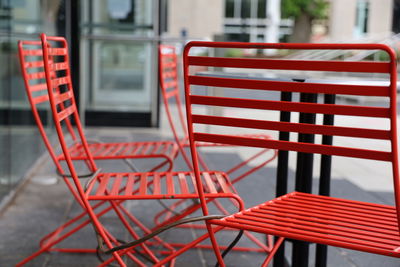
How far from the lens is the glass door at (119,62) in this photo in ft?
21.7

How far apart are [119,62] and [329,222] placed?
5357 mm

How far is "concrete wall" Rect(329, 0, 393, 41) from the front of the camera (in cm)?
2784

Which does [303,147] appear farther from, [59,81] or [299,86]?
[59,81]

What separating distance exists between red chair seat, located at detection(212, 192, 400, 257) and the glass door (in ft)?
15.8

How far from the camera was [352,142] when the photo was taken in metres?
6.05

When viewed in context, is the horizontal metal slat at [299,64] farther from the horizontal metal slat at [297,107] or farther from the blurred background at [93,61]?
the blurred background at [93,61]

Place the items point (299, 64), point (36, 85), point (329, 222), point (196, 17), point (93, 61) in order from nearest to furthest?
point (299, 64)
point (329, 222)
point (36, 85)
point (93, 61)
point (196, 17)

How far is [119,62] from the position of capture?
268 inches

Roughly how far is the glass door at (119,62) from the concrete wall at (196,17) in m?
20.3

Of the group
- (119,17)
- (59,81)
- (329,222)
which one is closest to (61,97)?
(59,81)

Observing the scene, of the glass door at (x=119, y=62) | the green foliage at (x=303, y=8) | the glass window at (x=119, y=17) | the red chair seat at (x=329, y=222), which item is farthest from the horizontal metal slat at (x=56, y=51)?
the green foliage at (x=303, y=8)

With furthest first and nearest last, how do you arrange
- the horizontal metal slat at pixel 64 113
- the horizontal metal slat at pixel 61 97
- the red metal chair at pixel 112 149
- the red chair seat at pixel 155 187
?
the red metal chair at pixel 112 149, the horizontal metal slat at pixel 61 97, the horizontal metal slat at pixel 64 113, the red chair seat at pixel 155 187

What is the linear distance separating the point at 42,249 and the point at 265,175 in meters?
2.26

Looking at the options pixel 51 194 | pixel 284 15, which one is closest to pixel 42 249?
pixel 51 194
